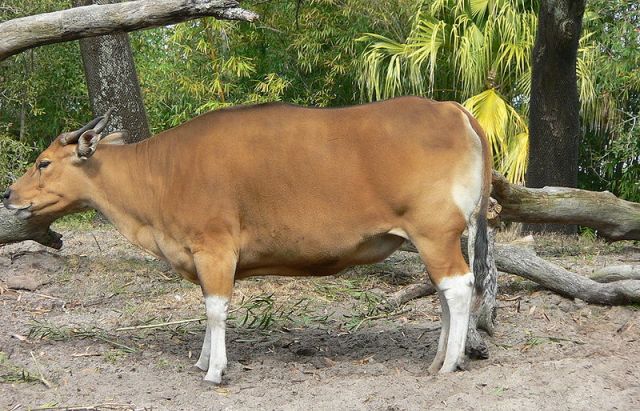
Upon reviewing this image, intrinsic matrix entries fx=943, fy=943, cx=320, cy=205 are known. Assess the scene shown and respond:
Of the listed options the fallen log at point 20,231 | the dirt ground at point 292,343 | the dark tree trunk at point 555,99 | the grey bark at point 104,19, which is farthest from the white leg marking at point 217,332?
the dark tree trunk at point 555,99

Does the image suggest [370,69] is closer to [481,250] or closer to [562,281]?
[562,281]

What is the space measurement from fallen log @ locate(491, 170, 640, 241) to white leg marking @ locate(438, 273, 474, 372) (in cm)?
272

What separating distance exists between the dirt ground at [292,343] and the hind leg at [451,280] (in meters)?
0.20

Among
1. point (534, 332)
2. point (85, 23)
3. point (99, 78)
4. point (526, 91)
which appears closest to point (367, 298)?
point (534, 332)

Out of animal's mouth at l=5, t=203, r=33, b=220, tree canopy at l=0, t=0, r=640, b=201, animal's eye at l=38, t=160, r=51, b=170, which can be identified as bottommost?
tree canopy at l=0, t=0, r=640, b=201

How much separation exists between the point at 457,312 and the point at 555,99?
6.23 meters

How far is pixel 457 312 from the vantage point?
6.12 meters

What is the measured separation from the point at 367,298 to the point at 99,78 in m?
5.37

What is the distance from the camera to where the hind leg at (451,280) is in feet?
20.0

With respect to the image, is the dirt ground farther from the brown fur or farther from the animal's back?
the animal's back

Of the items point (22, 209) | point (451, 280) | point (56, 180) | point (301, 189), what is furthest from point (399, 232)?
point (22, 209)

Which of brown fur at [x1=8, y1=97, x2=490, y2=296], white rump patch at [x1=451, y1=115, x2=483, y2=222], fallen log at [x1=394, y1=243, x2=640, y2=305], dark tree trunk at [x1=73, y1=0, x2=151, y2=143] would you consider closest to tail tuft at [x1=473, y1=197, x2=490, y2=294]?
white rump patch at [x1=451, y1=115, x2=483, y2=222]

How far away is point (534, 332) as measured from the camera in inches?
283

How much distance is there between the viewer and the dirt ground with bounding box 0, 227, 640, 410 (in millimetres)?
5770
